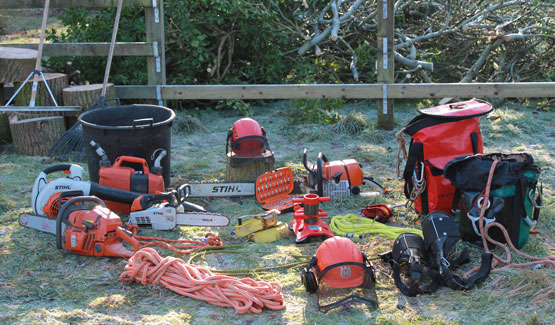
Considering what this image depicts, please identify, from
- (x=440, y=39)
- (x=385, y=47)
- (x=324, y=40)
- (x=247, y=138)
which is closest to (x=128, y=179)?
(x=247, y=138)

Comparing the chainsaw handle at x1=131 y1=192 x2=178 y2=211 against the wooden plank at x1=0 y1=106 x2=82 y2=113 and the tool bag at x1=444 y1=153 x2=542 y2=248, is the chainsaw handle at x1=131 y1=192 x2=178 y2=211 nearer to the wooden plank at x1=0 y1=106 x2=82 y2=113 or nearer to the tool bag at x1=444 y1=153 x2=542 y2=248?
the wooden plank at x1=0 y1=106 x2=82 y2=113

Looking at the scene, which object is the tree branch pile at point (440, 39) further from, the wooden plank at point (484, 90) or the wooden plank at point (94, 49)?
the wooden plank at point (94, 49)

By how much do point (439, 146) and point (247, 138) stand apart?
1750mm

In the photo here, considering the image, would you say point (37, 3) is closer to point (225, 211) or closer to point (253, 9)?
point (253, 9)

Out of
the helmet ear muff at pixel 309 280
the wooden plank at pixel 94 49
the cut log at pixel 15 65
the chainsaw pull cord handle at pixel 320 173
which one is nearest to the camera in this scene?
the helmet ear muff at pixel 309 280

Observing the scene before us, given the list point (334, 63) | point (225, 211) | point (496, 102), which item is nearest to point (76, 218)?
point (225, 211)

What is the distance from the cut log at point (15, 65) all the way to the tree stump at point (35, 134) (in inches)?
25.1

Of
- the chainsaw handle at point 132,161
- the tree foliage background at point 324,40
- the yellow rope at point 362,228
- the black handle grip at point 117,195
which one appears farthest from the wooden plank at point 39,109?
the yellow rope at point 362,228

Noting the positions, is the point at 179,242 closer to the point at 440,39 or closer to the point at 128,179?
the point at 128,179

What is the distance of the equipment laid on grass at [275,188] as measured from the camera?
5.24 metres

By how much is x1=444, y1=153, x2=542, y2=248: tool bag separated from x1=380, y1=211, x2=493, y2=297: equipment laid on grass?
0.97ft

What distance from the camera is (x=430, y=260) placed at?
3.76 meters

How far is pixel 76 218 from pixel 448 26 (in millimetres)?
7053

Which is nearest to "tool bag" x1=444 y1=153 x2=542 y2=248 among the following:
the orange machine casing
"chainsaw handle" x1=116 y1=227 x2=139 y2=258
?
"chainsaw handle" x1=116 y1=227 x2=139 y2=258
